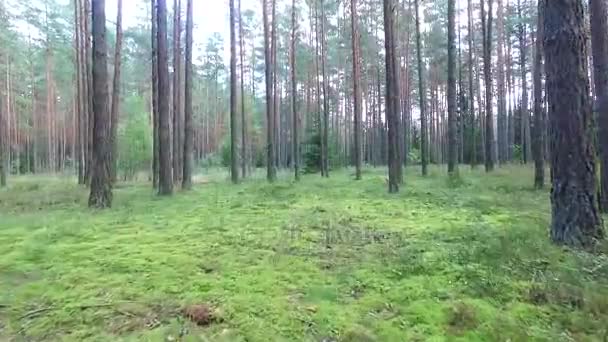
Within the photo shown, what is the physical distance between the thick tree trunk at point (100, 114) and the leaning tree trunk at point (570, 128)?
7.90m

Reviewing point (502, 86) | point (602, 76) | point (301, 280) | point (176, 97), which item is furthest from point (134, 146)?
point (502, 86)

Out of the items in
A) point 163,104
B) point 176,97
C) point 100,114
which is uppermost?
point 176,97

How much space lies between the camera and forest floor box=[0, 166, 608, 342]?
10.1 feet

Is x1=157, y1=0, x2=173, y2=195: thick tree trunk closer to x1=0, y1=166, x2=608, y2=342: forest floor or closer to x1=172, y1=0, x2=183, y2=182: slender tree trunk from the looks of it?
x1=172, y1=0, x2=183, y2=182: slender tree trunk

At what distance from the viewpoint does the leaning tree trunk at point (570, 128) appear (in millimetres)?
4980

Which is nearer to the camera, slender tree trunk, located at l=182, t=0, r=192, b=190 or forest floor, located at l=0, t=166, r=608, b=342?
forest floor, located at l=0, t=166, r=608, b=342

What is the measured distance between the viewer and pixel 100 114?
9516 mm

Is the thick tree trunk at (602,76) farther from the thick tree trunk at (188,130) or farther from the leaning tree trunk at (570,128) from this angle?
the thick tree trunk at (188,130)

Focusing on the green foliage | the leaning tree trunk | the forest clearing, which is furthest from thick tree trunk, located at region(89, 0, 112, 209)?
the green foliage

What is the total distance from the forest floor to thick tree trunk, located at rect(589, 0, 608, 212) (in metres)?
1.19

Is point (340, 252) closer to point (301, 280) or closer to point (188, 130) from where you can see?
point (301, 280)

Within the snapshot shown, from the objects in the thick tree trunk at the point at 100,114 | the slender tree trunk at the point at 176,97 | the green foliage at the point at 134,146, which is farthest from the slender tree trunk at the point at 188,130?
the green foliage at the point at 134,146

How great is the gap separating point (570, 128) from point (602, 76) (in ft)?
10.1

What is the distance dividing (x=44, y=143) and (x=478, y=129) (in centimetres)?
3715
